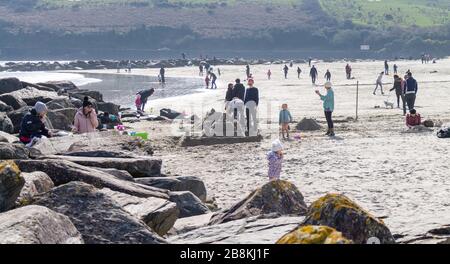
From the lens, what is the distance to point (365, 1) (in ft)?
655

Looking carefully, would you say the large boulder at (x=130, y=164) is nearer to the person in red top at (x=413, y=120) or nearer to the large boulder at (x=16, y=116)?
the large boulder at (x=16, y=116)

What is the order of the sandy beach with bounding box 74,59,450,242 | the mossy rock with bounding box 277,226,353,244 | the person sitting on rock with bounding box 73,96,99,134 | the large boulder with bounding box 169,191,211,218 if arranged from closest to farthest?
the mossy rock with bounding box 277,226,353,244 → the large boulder with bounding box 169,191,211,218 → the sandy beach with bounding box 74,59,450,242 → the person sitting on rock with bounding box 73,96,99,134

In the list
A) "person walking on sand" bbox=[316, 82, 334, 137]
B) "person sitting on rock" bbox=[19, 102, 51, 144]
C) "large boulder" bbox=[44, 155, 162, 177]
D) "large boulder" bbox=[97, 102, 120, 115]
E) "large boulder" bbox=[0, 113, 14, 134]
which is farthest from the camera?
"large boulder" bbox=[97, 102, 120, 115]

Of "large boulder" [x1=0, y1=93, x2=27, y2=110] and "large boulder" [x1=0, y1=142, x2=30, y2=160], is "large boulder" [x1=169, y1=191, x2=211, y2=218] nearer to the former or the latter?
"large boulder" [x1=0, y1=142, x2=30, y2=160]

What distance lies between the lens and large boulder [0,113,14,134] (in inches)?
685

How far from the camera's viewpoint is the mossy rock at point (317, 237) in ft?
14.3

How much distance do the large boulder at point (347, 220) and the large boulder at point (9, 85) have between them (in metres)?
23.3

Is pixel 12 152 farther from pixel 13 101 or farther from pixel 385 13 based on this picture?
pixel 385 13

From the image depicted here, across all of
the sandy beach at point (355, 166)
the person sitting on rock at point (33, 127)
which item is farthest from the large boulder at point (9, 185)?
the person sitting on rock at point (33, 127)

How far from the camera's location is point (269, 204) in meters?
7.47

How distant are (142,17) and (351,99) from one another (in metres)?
148

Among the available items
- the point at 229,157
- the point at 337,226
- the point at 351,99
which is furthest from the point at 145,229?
the point at 351,99

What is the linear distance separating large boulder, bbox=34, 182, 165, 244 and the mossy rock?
1910mm

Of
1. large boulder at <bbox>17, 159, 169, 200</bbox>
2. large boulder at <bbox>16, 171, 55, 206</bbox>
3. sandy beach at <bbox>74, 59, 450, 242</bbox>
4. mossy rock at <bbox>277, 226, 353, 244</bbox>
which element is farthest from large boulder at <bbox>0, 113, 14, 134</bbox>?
mossy rock at <bbox>277, 226, 353, 244</bbox>
